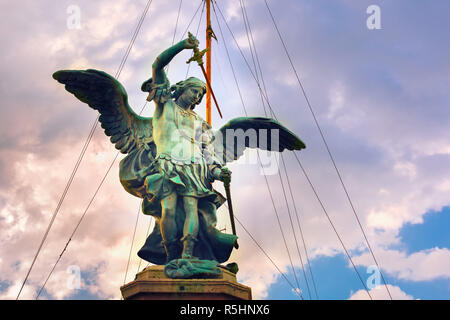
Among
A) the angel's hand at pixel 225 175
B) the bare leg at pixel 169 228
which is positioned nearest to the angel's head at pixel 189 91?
the angel's hand at pixel 225 175

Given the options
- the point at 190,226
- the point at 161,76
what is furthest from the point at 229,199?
the point at 161,76

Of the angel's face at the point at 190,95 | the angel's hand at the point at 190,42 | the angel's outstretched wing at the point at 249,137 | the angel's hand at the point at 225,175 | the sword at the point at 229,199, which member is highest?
the angel's hand at the point at 190,42

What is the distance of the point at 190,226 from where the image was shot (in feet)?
37.9

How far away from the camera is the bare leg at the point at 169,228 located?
11.6 m

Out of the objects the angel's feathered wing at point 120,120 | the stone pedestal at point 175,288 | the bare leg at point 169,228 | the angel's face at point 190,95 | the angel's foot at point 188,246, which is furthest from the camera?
the angel's face at point 190,95

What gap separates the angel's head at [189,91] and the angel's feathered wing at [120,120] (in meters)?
0.70

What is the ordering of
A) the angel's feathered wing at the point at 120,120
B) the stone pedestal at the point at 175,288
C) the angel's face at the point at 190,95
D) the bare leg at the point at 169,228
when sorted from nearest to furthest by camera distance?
1. the stone pedestal at the point at 175,288
2. the bare leg at the point at 169,228
3. the angel's feathered wing at the point at 120,120
4. the angel's face at the point at 190,95

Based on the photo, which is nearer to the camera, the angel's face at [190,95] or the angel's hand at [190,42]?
the angel's hand at [190,42]

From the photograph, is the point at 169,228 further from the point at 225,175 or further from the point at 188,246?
the point at 225,175

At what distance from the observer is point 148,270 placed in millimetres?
11180

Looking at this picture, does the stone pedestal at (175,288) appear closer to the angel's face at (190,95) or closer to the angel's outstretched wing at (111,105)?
the angel's outstretched wing at (111,105)

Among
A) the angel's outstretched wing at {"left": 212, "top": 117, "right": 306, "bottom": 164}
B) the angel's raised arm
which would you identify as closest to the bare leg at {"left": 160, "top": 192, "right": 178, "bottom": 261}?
the angel's outstretched wing at {"left": 212, "top": 117, "right": 306, "bottom": 164}

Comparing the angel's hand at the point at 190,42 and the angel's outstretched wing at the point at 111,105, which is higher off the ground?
the angel's hand at the point at 190,42
